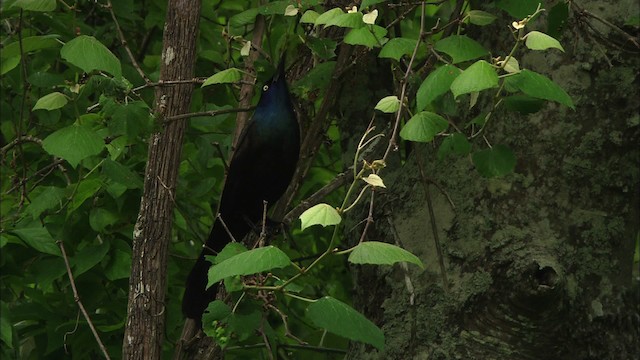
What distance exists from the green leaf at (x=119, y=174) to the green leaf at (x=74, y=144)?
38 cm

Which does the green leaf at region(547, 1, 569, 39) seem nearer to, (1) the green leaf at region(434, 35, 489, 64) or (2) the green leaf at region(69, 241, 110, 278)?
(1) the green leaf at region(434, 35, 489, 64)

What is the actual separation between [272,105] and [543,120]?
82cm

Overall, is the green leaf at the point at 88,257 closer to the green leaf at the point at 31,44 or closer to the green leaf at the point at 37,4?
the green leaf at the point at 31,44

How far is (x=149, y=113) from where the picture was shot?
7.74 feet

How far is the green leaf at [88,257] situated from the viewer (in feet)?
9.38

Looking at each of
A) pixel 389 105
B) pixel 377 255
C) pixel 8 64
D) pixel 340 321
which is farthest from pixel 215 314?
pixel 8 64

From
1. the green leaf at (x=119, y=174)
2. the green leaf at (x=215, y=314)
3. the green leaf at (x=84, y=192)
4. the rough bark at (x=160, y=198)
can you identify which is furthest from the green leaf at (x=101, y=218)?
the green leaf at (x=215, y=314)

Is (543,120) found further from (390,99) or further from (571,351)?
(390,99)

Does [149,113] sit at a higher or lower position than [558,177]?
higher

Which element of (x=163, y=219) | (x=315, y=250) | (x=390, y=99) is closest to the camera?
(x=390, y=99)

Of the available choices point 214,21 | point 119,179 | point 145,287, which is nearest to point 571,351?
point 145,287

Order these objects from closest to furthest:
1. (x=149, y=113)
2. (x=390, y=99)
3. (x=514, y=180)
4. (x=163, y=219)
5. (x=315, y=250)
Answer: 1. (x=390, y=99)
2. (x=149, y=113)
3. (x=163, y=219)
4. (x=514, y=180)
5. (x=315, y=250)

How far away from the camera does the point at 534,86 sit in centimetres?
197

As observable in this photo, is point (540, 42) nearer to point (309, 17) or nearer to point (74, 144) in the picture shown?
point (309, 17)
